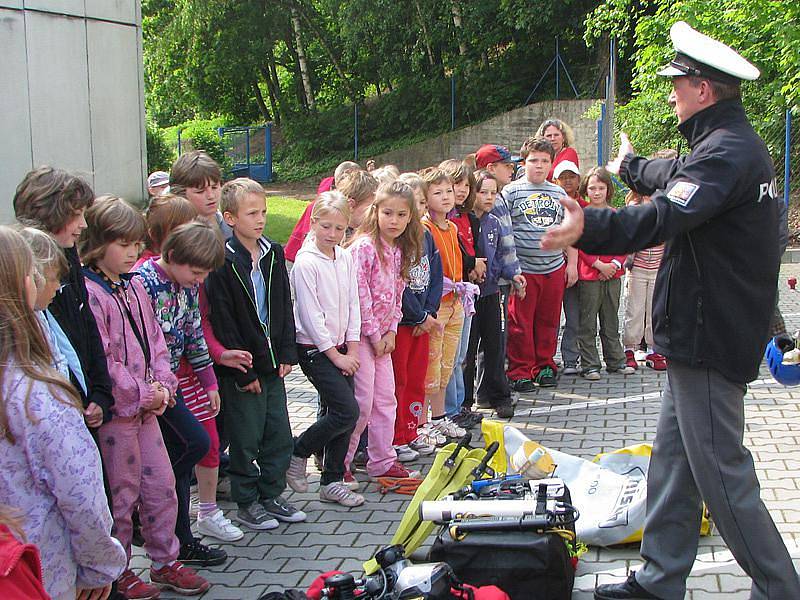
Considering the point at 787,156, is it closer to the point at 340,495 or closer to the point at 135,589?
the point at 340,495

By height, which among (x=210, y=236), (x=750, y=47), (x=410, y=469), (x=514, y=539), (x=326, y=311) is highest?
(x=750, y=47)

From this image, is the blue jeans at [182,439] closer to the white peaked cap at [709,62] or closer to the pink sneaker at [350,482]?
the pink sneaker at [350,482]

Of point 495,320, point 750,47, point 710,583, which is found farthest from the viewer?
point 750,47

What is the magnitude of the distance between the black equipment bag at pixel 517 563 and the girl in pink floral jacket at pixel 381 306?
1.73m

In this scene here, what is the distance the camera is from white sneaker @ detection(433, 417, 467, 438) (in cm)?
648

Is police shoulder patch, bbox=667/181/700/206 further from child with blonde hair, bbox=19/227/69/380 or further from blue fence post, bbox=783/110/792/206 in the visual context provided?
blue fence post, bbox=783/110/792/206

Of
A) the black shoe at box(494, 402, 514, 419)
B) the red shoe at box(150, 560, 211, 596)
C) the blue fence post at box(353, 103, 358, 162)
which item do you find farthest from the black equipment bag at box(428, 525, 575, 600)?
the blue fence post at box(353, 103, 358, 162)

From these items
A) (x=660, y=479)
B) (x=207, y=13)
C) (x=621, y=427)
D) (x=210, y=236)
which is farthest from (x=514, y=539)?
(x=207, y=13)

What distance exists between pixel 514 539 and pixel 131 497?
163cm

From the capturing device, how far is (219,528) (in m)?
4.84

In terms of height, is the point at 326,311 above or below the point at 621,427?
above

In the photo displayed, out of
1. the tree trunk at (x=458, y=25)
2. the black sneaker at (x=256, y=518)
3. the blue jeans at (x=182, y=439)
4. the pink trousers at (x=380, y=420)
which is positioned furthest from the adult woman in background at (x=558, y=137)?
the tree trunk at (x=458, y=25)

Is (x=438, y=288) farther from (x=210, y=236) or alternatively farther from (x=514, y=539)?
(x=514, y=539)

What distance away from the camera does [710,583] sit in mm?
4152
